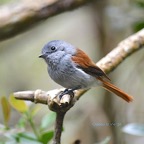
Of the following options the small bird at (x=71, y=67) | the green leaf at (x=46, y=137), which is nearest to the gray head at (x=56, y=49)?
the small bird at (x=71, y=67)

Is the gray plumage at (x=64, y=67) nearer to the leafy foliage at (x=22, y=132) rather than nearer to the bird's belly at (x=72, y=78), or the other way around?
the bird's belly at (x=72, y=78)

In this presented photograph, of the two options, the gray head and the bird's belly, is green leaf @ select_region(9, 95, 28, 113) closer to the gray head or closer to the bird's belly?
the bird's belly

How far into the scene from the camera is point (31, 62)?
4.53 meters

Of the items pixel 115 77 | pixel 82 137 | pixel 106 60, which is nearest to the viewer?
pixel 106 60

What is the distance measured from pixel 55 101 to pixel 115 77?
196 centimetres

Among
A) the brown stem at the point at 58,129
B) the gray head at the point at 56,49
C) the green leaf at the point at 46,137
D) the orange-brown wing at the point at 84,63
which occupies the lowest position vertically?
the brown stem at the point at 58,129

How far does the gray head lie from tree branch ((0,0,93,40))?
1.62 ft

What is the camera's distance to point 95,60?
3.99 meters

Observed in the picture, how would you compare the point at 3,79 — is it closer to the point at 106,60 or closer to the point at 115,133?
the point at 115,133

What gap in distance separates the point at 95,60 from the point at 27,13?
1.04 m

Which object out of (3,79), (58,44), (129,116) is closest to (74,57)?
(58,44)

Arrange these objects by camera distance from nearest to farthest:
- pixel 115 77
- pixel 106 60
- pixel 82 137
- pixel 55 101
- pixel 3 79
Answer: pixel 55 101 → pixel 106 60 → pixel 82 137 → pixel 115 77 → pixel 3 79

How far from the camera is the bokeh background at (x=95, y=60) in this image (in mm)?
3457

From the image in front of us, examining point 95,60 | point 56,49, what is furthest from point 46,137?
point 95,60
